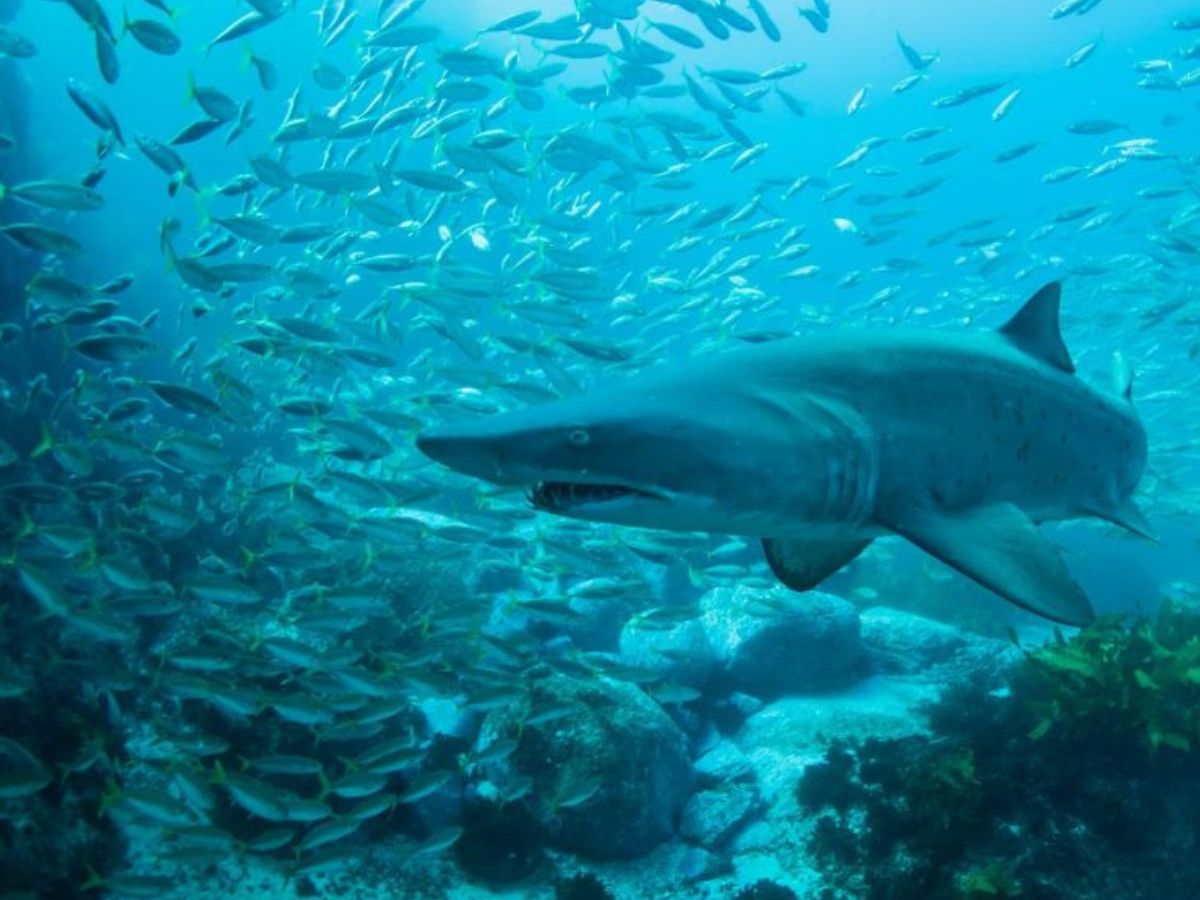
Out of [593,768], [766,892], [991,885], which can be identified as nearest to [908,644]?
[766,892]

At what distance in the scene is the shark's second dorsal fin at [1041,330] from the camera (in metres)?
3.54

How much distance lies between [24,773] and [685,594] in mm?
9722

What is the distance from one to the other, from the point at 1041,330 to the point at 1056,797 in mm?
3007

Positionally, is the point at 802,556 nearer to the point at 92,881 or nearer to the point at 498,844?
the point at 498,844

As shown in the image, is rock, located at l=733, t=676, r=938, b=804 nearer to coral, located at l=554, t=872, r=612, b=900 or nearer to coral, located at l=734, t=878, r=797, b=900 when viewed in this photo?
coral, located at l=734, t=878, r=797, b=900

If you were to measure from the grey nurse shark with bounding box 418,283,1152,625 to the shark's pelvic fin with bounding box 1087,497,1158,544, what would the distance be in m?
0.12

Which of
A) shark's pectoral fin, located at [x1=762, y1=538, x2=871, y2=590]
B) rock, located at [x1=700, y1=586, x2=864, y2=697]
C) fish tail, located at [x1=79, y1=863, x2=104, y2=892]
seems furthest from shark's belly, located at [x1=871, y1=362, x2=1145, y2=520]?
rock, located at [x1=700, y1=586, x2=864, y2=697]

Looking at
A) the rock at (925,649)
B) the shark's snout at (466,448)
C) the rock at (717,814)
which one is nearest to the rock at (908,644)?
the rock at (925,649)

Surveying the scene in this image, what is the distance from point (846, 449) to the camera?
2.54m

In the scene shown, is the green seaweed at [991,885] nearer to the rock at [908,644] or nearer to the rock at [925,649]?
the rock at [925,649]

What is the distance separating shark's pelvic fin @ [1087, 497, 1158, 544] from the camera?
148 inches

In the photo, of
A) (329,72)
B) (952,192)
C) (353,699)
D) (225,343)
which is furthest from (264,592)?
(952,192)

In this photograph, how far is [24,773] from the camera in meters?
4.26

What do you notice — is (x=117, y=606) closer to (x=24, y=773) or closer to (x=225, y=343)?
(x=24, y=773)
